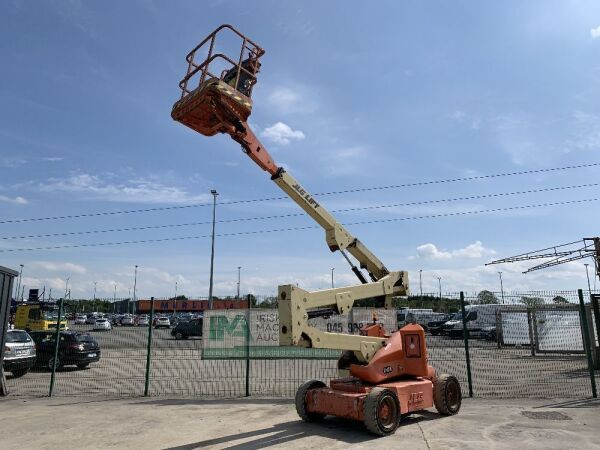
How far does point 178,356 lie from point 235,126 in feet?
31.7

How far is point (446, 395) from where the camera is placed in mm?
8984

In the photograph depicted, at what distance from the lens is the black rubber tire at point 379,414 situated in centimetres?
735

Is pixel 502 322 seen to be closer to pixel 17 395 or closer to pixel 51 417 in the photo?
pixel 51 417

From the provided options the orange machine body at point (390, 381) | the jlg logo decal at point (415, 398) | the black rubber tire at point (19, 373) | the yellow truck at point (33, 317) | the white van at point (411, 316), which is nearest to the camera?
the orange machine body at point (390, 381)

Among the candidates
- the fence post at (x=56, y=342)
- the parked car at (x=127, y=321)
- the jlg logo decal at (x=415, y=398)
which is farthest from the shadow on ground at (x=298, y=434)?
the parked car at (x=127, y=321)

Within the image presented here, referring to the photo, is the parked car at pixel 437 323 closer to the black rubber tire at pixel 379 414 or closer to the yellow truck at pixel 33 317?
the black rubber tire at pixel 379 414

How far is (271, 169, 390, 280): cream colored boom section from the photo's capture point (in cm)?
904

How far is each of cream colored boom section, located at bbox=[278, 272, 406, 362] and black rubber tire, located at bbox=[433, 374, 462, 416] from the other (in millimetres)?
1483

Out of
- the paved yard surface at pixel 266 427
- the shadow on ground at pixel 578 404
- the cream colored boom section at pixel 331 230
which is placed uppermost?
the cream colored boom section at pixel 331 230

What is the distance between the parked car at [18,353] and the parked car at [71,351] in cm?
101

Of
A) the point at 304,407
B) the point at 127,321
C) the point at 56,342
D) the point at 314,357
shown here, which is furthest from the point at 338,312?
the point at 127,321

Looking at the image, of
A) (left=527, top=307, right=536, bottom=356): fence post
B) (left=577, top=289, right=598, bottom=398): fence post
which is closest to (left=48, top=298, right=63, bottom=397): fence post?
(left=577, top=289, right=598, bottom=398): fence post

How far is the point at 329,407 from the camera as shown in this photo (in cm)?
809

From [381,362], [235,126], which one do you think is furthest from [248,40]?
[381,362]
